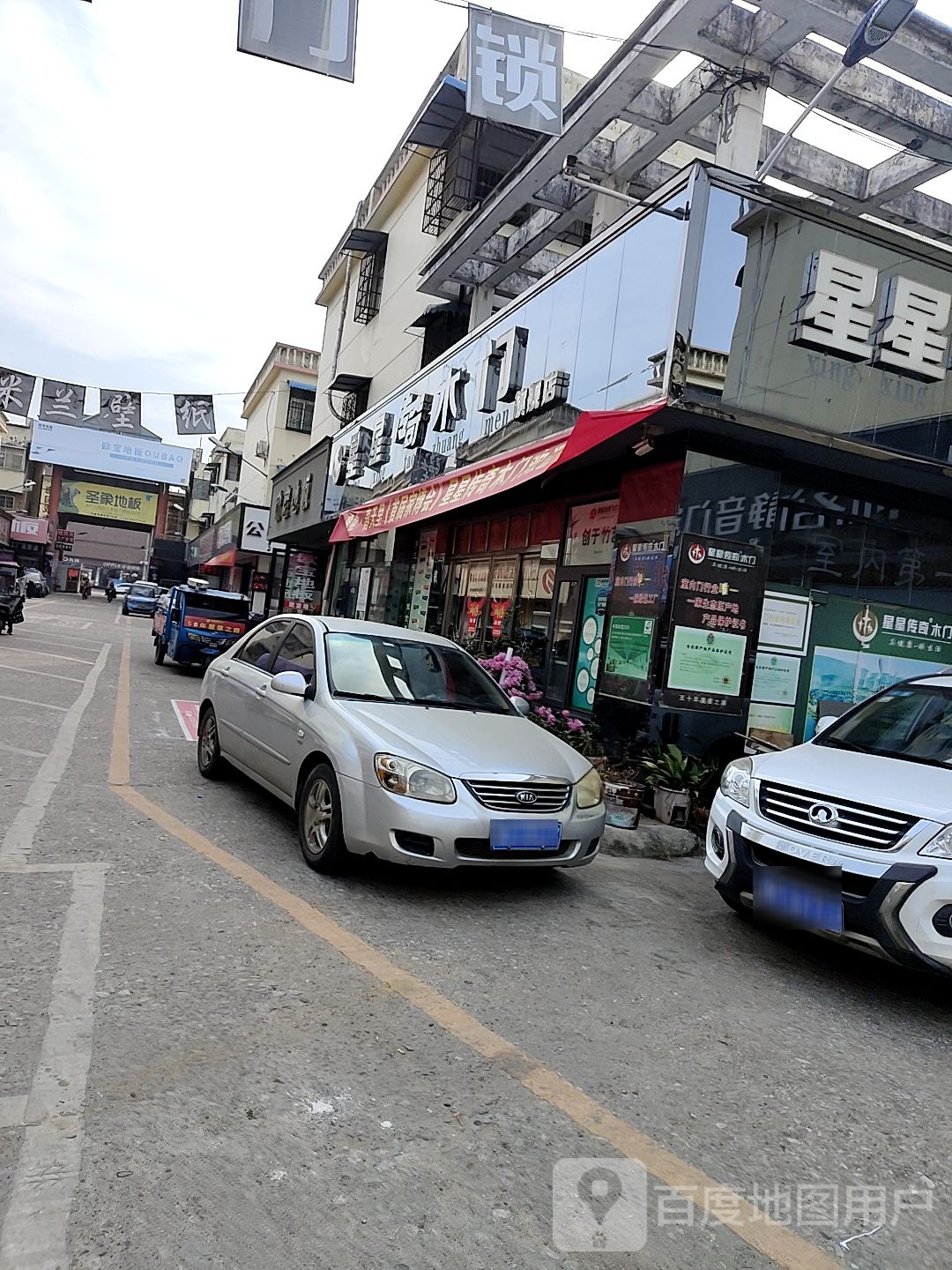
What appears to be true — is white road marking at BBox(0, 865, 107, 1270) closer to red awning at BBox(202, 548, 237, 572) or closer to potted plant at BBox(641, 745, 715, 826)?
potted plant at BBox(641, 745, 715, 826)

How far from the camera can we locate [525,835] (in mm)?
4953

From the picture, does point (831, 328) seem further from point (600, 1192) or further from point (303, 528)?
point (303, 528)

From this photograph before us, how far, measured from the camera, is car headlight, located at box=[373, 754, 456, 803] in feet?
15.8

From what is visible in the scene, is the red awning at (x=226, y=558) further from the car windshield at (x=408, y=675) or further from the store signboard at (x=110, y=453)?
the car windshield at (x=408, y=675)

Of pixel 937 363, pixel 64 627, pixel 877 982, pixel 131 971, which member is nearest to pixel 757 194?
pixel 937 363

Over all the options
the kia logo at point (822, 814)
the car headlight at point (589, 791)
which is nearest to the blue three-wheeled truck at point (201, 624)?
the car headlight at point (589, 791)

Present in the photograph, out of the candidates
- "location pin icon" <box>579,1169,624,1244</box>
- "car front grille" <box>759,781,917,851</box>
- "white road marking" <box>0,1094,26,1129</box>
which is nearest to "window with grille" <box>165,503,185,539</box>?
"car front grille" <box>759,781,917,851</box>

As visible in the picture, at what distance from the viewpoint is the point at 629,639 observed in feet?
29.8

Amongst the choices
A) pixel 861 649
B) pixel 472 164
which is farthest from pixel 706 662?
pixel 472 164

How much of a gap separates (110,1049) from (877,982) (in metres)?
3.70

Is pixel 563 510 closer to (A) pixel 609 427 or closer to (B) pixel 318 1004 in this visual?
(A) pixel 609 427

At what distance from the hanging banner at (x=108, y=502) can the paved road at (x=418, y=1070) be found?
7093 centimetres

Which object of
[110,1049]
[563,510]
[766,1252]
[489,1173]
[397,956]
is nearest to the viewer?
[766,1252]

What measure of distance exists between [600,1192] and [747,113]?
448 inches
